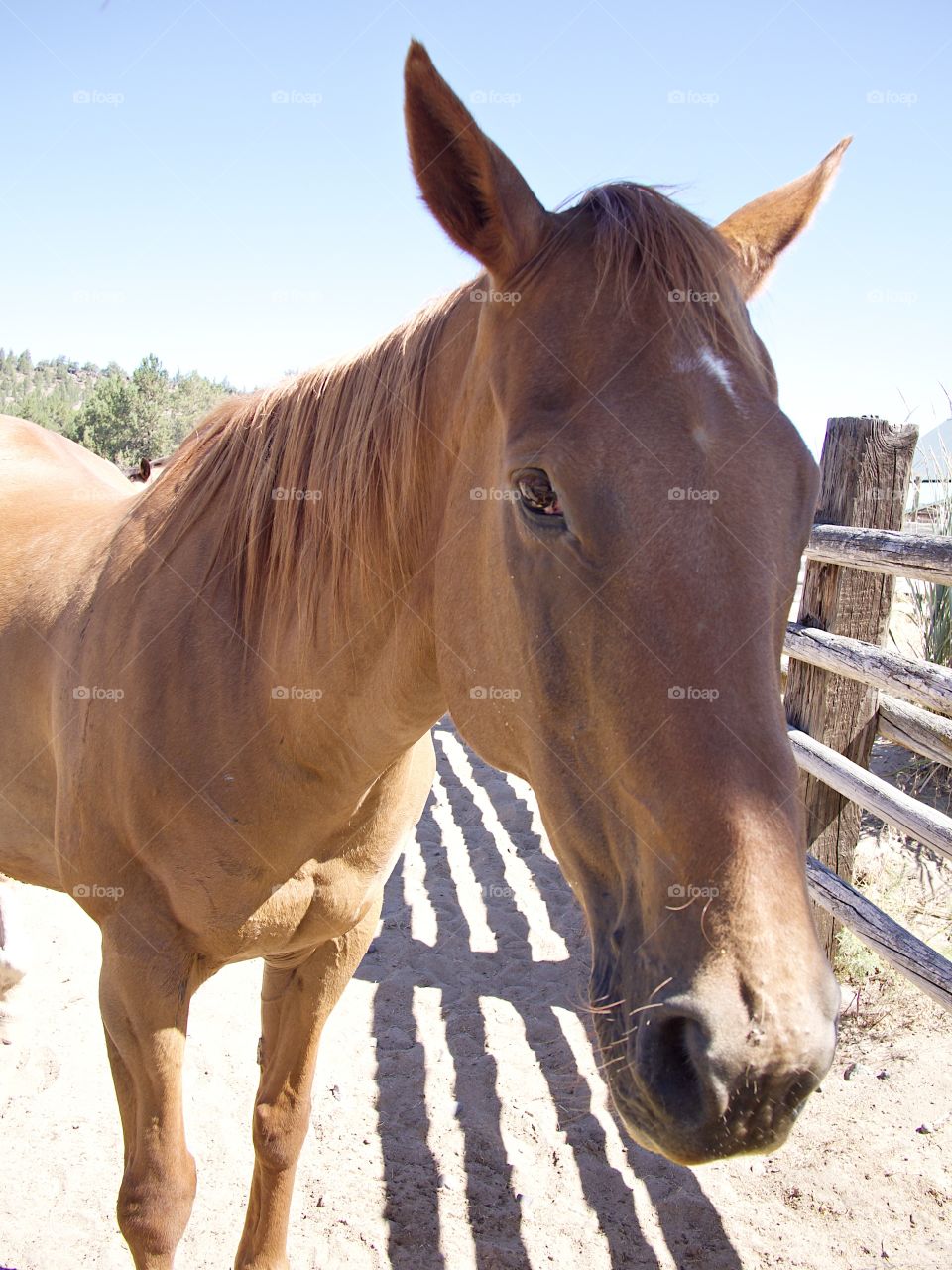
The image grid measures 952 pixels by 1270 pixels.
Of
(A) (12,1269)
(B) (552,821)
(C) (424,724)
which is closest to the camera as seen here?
(B) (552,821)

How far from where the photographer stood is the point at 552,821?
55.8 inches

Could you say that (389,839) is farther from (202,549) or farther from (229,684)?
(202,549)

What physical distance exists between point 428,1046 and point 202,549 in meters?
2.61

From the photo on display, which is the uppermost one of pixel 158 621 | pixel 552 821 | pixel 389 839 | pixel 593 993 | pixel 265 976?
pixel 158 621

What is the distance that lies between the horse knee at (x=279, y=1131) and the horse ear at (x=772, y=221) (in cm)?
263

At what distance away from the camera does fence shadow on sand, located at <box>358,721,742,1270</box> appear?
110 inches

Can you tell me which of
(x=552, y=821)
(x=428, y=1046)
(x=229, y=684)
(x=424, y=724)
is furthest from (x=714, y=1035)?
(x=428, y=1046)

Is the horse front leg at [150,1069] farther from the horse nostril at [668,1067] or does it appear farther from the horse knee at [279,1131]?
the horse nostril at [668,1067]

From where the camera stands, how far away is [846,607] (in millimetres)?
3773

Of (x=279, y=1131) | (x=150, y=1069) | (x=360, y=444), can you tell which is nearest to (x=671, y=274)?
(x=360, y=444)
